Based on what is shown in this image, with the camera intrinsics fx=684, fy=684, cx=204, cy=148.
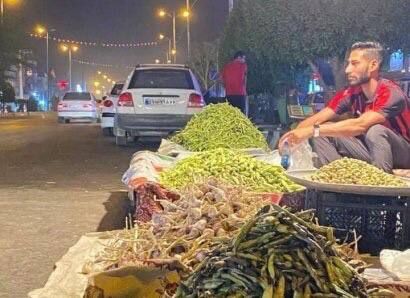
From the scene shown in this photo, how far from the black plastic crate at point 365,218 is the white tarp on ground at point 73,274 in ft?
5.78

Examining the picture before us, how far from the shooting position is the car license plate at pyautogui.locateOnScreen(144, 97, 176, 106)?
53.1 feet

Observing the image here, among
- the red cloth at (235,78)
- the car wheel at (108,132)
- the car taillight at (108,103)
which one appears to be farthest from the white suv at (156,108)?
the car wheel at (108,132)

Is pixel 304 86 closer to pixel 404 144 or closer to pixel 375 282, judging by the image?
pixel 404 144

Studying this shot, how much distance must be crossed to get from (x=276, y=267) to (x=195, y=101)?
44.0ft

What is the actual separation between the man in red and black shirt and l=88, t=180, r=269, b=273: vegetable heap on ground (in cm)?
154

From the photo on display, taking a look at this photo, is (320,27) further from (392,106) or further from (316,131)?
(316,131)

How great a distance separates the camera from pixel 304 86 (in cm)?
2917

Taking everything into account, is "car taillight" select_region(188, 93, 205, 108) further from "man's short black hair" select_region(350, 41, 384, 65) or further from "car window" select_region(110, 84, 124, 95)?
"man's short black hair" select_region(350, 41, 384, 65)

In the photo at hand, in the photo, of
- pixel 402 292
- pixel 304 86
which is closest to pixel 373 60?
pixel 402 292

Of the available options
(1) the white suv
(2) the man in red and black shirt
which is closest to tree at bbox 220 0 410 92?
(1) the white suv

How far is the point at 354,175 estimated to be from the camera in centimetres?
517

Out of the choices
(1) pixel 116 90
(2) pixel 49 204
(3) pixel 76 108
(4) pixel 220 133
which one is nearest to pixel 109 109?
(1) pixel 116 90

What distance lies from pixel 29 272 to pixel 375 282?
3175 mm

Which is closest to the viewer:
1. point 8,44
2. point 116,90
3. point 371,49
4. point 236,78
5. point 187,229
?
point 187,229
